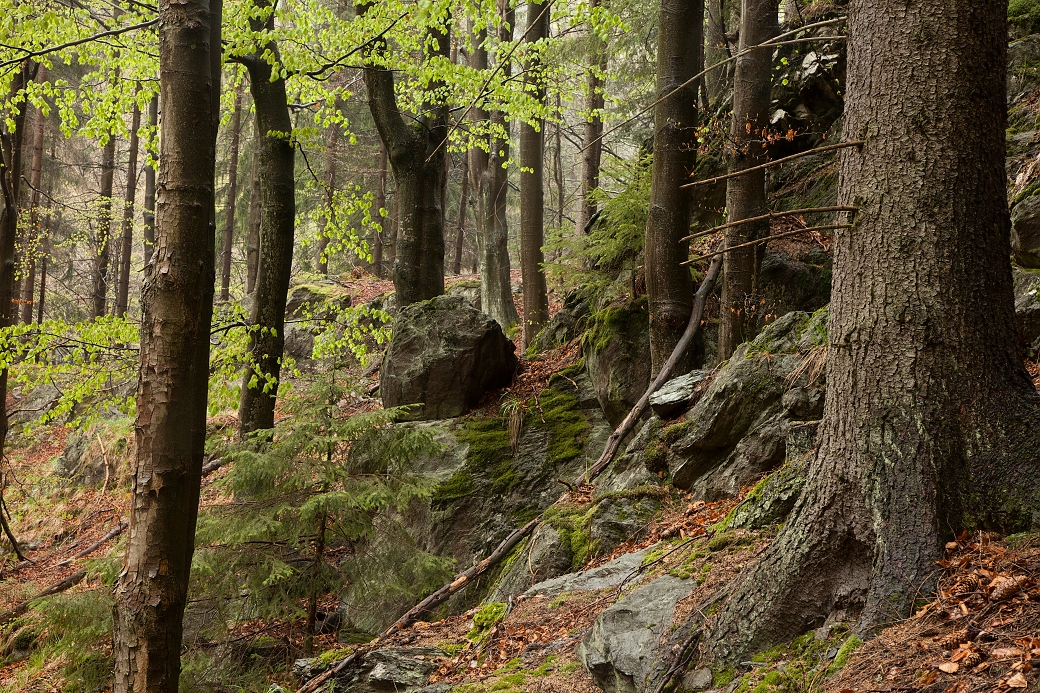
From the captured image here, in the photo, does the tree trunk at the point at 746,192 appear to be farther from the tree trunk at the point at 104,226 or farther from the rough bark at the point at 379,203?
the rough bark at the point at 379,203

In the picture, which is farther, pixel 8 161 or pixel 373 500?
pixel 8 161

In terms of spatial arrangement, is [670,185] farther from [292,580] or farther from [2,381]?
[2,381]

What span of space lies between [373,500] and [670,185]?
179 inches

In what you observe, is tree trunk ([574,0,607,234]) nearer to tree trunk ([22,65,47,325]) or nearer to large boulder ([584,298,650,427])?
large boulder ([584,298,650,427])

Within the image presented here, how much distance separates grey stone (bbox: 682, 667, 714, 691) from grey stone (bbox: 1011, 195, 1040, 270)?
→ 14.1 ft

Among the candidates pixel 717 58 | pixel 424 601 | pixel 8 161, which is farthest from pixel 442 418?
pixel 717 58

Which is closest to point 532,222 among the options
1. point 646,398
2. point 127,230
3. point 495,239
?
point 495,239

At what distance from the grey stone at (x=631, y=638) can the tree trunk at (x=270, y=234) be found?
17.4 ft

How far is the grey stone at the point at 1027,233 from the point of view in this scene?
5.49 metres

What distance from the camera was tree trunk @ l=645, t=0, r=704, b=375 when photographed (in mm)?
7652

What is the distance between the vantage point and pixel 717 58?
13727mm

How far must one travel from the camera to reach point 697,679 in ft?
11.2

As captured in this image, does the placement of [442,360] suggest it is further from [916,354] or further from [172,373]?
[916,354]

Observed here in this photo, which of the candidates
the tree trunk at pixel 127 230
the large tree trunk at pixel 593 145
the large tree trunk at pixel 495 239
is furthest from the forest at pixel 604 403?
the tree trunk at pixel 127 230
